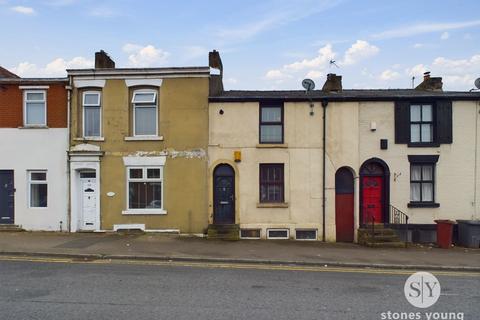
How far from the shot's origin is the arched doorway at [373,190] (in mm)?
17094

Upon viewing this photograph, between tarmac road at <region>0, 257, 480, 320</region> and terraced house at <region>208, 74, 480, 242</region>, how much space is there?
553 cm

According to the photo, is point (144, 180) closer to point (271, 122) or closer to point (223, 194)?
point (223, 194)

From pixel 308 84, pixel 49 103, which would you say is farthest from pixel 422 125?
pixel 49 103

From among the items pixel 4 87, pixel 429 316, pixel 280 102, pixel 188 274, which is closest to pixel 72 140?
pixel 4 87

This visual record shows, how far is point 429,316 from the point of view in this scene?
7.20 m

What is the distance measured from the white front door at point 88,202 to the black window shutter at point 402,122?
475 inches

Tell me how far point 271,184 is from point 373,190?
404 cm

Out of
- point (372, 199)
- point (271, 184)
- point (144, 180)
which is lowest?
point (372, 199)

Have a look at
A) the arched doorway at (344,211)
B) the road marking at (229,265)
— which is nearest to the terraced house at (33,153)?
the road marking at (229,265)

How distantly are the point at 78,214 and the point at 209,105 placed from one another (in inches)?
264

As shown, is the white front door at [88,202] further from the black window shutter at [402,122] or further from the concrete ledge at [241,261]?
the black window shutter at [402,122]

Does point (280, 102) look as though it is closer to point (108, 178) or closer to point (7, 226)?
point (108, 178)

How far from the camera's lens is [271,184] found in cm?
1720

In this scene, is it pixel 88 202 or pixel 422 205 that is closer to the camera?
pixel 422 205
